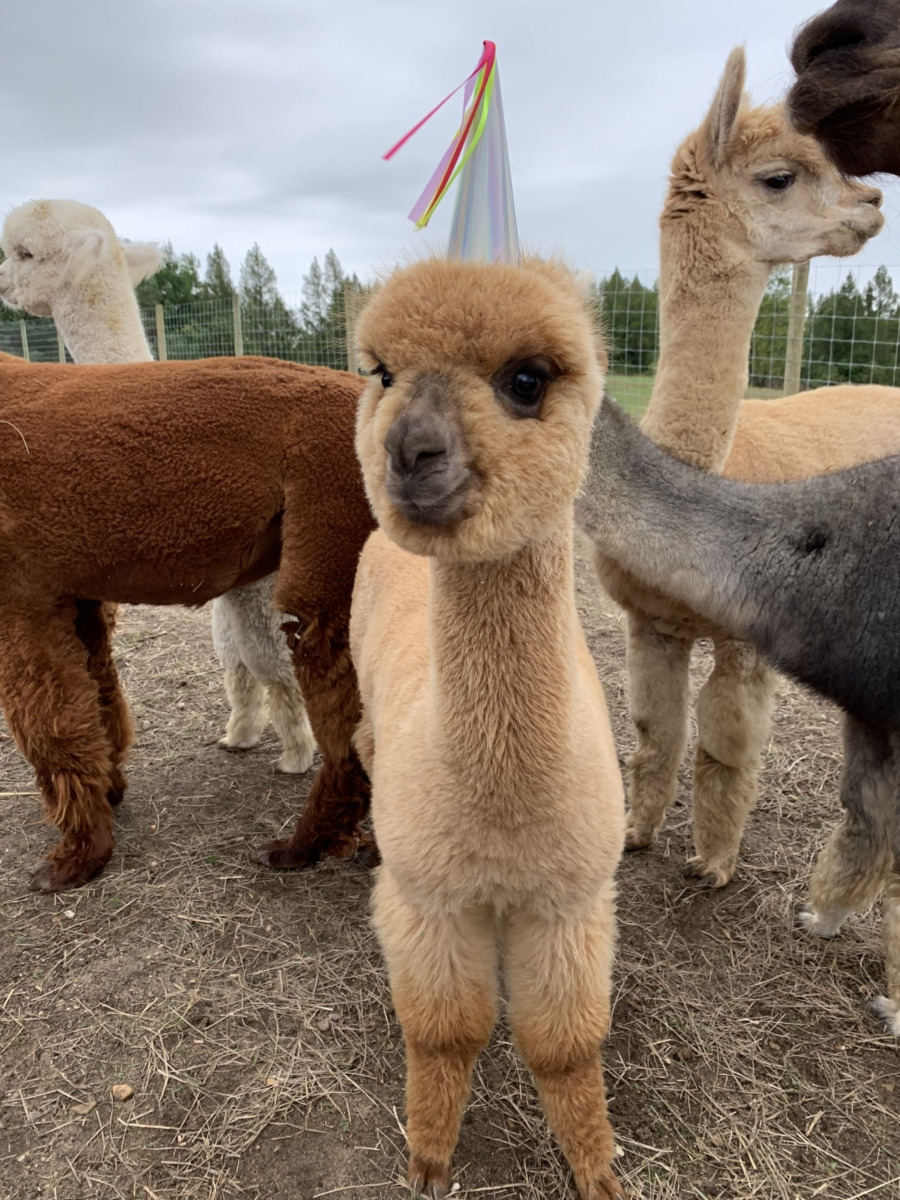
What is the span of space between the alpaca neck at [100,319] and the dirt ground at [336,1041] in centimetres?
208

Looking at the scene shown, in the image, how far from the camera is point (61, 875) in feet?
8.48

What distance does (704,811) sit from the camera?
8.45 ft

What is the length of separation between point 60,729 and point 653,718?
190 cm

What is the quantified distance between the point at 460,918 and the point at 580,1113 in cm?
52

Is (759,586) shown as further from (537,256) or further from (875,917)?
(875,917)

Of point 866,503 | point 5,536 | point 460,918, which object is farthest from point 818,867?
point 5,536

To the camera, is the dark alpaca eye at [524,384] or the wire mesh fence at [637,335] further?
the wire mesh fence at [637,335]

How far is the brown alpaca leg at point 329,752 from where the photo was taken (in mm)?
2473

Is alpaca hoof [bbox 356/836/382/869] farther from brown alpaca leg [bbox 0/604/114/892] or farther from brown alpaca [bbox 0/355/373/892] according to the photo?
brown alpaca leg [bbox 0/604/114/892]

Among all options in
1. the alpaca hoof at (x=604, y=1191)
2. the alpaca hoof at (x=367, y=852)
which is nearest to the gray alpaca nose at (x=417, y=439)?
the alpaca hoof at (x=604, y=1191)

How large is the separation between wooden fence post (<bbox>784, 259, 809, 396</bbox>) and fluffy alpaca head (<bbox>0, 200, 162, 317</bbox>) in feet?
15.9

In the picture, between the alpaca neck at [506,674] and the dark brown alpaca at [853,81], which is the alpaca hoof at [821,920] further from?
the dark brown alpaca at [853,81]

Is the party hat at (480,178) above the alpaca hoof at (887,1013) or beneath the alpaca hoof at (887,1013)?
above

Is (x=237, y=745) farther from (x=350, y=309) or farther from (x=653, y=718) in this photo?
(x=350, y=309)
